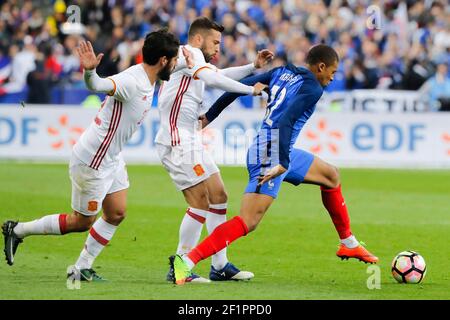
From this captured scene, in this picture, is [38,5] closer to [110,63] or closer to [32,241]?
[110,63]

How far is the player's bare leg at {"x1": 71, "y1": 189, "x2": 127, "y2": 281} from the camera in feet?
29.5

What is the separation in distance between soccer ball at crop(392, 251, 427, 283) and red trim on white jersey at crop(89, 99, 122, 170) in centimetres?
270

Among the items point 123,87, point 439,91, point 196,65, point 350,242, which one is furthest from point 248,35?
point 123,87

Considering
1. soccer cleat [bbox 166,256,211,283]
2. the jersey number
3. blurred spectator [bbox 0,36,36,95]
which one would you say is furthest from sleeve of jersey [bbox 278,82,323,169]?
blurred spectator [bbox 0,36,36,95]

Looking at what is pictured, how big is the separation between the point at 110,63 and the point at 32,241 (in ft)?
40.5

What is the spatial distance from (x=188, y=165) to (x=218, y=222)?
0.60 metres

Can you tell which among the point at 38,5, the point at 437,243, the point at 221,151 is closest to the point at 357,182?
the point at 221,151

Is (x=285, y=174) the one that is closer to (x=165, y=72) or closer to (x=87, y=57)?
(x=165, y=72)

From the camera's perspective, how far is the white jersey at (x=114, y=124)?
8.66m

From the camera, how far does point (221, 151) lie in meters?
19.9

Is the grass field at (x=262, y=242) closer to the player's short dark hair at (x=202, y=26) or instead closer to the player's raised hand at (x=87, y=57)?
the player's raised hand at (x=87, y=57)

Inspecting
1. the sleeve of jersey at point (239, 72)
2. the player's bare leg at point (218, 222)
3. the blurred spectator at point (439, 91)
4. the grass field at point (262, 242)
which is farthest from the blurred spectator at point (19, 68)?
the player's bare leg at point (218, 222)

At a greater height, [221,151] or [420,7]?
[420,7]

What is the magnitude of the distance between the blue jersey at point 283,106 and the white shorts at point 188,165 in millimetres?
442
